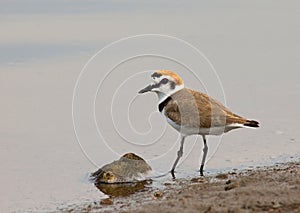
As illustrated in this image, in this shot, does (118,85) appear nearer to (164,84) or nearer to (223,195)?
(164,84)

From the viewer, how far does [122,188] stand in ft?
30.6

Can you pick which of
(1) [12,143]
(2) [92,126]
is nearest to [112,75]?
(2) [92,126]

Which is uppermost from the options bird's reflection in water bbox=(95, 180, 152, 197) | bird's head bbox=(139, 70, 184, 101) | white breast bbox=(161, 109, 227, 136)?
bird's head bbox=(139, 70, 184, 101)

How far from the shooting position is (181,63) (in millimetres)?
13219

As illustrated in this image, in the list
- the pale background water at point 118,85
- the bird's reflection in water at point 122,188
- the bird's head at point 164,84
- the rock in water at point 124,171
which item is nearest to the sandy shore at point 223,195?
the bird's reflection in water at point 122,188

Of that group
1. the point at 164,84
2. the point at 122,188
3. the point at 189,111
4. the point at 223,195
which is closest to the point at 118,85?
the point at 164,84

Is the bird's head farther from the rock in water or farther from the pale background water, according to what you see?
the pale background water

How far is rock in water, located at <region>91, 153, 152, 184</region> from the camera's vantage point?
31.2 ft

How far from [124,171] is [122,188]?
0.29 meters

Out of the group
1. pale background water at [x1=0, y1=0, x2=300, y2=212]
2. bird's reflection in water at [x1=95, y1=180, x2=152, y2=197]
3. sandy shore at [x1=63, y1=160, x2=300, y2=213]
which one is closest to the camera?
sandy shore at [x1=63, y1=160, x2=300, y2=213]

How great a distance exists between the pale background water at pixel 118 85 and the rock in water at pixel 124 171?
0.66ft

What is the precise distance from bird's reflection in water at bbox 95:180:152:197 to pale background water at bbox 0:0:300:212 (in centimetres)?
12

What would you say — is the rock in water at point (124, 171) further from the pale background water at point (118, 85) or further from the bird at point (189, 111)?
the bird at point (189, 111)

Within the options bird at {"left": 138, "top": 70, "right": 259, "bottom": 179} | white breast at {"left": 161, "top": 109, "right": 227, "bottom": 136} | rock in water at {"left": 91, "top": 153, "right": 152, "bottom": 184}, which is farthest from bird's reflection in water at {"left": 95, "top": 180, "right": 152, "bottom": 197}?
white breast at {"left": 161, "top": 109, "right": 227, "bottom": 136}
